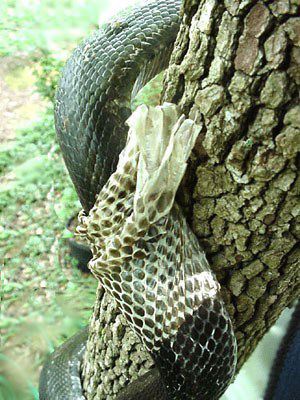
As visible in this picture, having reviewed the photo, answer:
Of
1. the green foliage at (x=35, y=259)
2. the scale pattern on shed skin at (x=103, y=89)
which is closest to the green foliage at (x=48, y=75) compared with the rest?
the green foliage at (x=35, y=259)

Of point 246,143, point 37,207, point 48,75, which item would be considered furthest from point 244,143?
point 48,75

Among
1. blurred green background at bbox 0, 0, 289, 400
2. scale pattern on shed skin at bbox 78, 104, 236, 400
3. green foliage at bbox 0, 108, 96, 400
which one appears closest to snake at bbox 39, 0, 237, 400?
scale pattern on shed skin at bbox 78, 104, 236, 400

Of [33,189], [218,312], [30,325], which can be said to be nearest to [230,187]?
[218,312]

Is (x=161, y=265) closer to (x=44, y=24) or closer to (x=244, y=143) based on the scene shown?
(x=244, y=143)

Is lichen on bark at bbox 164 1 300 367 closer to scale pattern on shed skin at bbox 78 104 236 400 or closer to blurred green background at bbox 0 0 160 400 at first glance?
scale pattern on shed skin at bbox 78 104 236 400

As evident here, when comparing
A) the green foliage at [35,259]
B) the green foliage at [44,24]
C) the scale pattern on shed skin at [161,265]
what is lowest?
the green foliage at [35,259]

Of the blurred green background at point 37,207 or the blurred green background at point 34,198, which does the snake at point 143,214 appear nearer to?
the blurred green background at point 37,207
